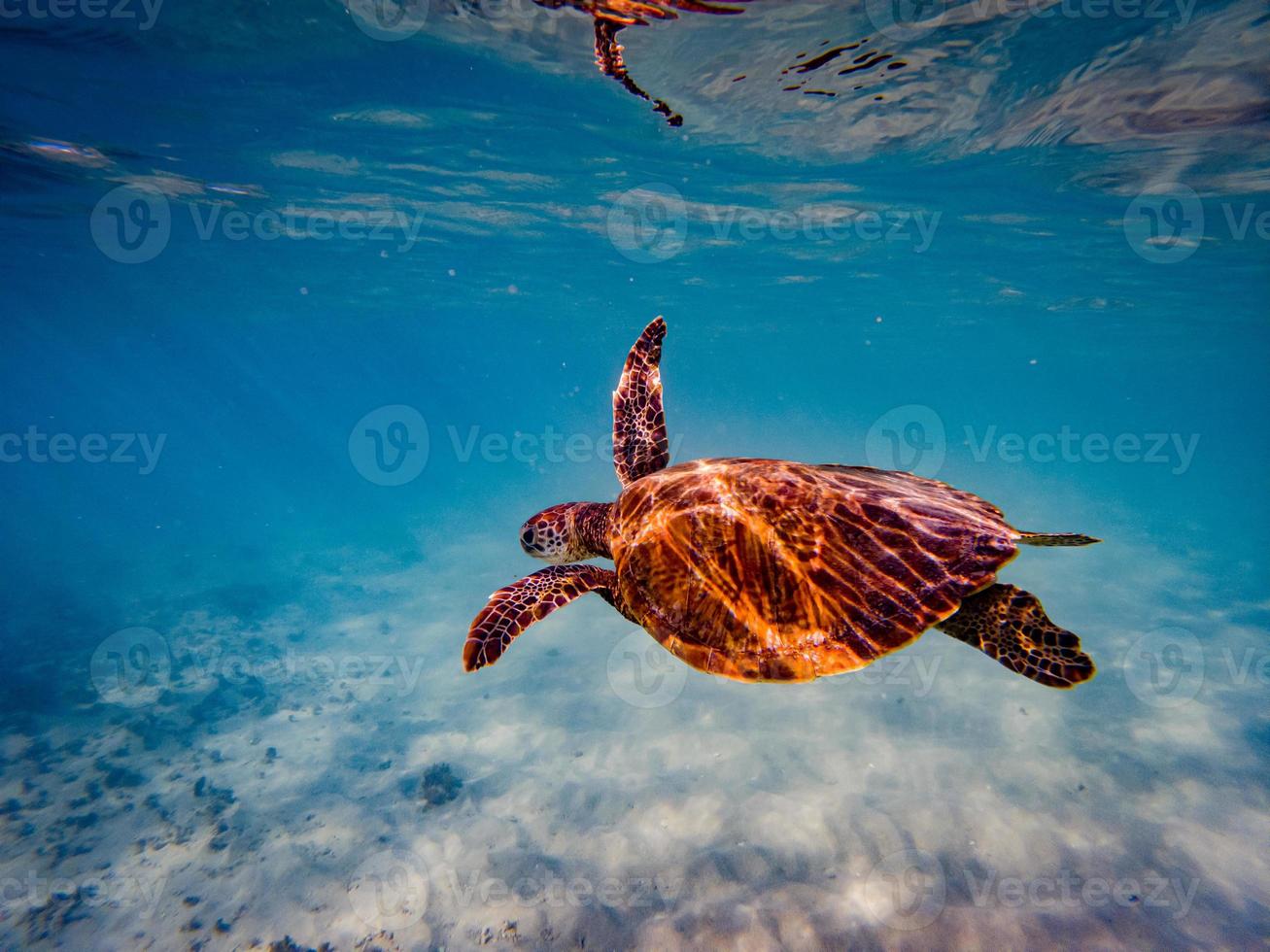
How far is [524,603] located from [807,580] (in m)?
2.27

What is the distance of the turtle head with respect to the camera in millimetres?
5754

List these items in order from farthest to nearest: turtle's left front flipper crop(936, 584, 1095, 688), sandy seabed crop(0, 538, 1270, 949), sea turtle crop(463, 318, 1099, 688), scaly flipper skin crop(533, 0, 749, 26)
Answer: scaly flipper skin crop(533, 0, 749, 26) < sandy seabed crop(0, 538, 1270, 949) < sea turtle crop(463, 318, 1099, 688) < turtle's left front flipper crop(936, 584, 1095, 688)

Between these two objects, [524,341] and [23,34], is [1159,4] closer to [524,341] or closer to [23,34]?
[23,34]

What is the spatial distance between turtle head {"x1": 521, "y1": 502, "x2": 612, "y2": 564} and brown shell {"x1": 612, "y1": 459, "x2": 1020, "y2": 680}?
96 cm

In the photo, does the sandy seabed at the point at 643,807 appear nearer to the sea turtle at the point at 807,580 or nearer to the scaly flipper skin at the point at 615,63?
the sea turtle at the point at 807,580

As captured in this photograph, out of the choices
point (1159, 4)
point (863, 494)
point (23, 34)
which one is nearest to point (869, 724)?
point (863, 494)

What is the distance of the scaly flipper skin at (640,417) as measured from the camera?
629 cm

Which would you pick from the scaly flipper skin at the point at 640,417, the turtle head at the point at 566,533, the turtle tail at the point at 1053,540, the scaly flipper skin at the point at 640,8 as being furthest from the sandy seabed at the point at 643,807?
the scaly flipper skin at the point at 640,8

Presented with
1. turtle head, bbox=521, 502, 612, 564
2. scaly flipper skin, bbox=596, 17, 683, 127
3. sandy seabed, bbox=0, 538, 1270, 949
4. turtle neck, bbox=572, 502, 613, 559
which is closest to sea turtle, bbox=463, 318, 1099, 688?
turtle neck, bbox=572, 502, 613, 559

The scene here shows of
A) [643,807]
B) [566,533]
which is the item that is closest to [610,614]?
[643,807]

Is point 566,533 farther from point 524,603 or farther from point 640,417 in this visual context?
point 640,417

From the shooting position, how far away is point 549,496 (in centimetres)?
4103

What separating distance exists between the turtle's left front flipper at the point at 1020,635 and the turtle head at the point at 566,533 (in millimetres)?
3114

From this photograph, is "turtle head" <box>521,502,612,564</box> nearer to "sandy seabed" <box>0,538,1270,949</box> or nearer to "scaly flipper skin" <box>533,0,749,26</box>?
"sandy seabed" <box>0,538,1270,949</box>
